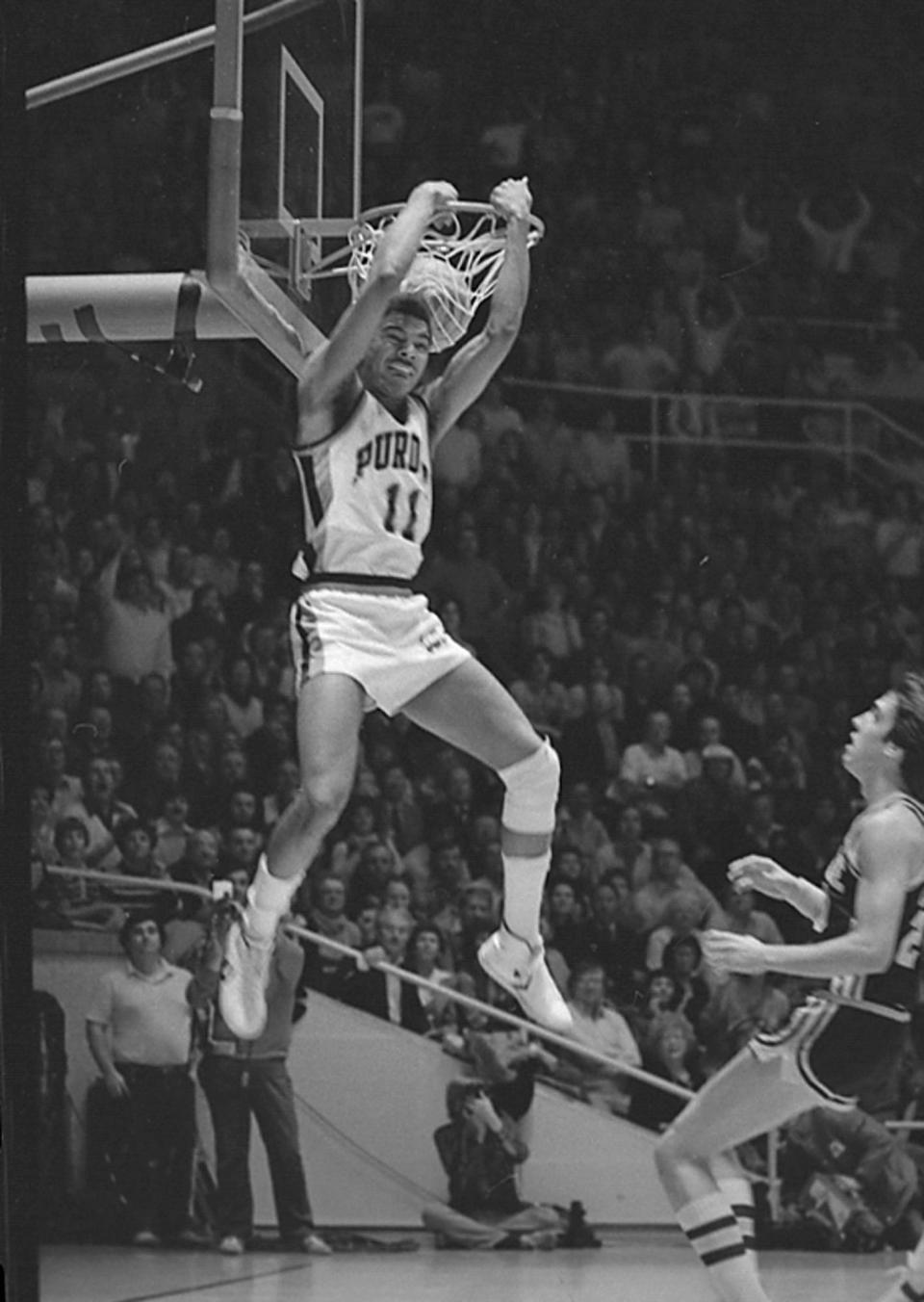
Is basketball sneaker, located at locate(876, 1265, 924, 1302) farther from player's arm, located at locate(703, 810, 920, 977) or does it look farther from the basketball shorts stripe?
the basketball shorts stripe

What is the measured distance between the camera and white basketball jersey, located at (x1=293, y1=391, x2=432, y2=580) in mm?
4875

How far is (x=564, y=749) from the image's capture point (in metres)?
4.96

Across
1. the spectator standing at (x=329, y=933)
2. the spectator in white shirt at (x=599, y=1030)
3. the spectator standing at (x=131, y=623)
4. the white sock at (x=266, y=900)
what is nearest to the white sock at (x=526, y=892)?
the spectator in white shirt at (x=599, y=1030)

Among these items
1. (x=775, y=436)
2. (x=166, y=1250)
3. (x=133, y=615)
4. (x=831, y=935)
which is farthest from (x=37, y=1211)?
(x=775, y=436)

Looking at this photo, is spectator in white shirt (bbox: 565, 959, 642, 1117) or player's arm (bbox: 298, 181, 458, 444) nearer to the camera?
player's arm (bbox: 298, 181, 458, 444)

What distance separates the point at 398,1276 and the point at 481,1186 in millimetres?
240

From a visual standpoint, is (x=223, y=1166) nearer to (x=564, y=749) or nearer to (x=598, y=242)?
(x=564, y=749)

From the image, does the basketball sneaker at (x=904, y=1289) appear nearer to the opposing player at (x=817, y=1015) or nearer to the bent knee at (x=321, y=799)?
the opposing player at (x=817, y=1015)

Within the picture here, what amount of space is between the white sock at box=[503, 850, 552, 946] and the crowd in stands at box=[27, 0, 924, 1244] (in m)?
0.03

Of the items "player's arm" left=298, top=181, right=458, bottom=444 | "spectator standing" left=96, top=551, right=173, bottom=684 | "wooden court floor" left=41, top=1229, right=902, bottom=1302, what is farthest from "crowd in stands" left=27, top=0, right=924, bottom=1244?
"wooden court floor" left=41, top=1229, right=902, bottom=1302

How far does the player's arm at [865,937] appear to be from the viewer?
4.91 meters

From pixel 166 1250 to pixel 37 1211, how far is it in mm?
267

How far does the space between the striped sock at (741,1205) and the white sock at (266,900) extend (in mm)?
1027

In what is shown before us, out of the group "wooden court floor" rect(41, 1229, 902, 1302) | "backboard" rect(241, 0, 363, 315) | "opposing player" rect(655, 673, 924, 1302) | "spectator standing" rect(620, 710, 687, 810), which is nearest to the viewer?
"backboard" rect(241, 0, 363, 315)
